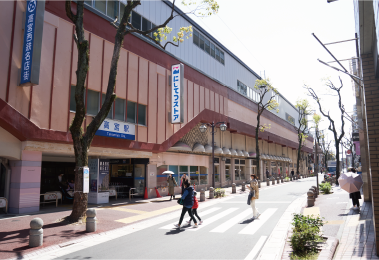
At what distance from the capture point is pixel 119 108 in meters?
18.8

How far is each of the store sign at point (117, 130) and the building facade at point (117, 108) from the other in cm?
9

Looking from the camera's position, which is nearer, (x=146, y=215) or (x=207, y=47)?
(x=146, y=215)

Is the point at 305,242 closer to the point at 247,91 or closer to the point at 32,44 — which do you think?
the point at 32,44

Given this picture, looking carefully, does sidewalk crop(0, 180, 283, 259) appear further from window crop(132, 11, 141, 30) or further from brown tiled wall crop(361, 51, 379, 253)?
window crop(132, 11, 141, 30)

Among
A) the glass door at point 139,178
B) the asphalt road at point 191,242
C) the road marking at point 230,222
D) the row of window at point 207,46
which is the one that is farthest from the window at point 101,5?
the road marking at point 230,222

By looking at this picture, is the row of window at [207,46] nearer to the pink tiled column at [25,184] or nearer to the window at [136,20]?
the window at [136,20]

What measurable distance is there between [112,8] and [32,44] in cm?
850

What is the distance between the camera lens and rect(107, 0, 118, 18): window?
775 inches

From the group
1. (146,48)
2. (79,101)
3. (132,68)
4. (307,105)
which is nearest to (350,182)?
(79,101)

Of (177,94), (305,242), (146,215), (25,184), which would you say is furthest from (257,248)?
(177,94)

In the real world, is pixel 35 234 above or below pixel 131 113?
below

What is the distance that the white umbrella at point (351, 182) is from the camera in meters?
11.6

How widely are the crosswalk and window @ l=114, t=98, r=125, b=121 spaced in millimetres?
8223

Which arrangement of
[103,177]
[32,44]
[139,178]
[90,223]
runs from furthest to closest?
[139,178], [103,177], [32,44], [90,223]
